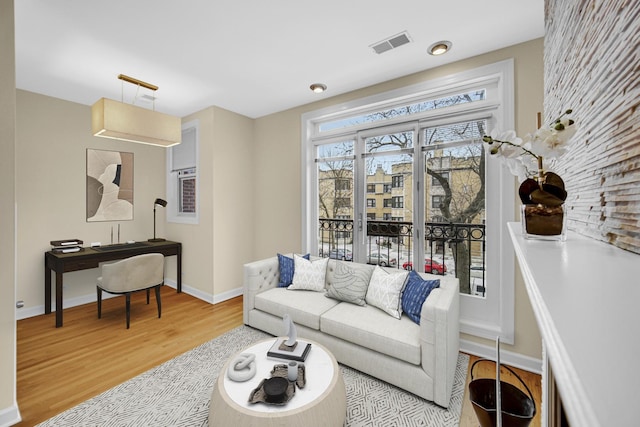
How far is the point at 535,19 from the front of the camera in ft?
6.71

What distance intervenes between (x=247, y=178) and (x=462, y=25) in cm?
321

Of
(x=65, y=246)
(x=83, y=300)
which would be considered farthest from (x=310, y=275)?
(x=83, y=300)

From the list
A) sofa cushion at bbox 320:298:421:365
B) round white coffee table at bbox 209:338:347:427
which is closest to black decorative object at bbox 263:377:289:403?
round white coffee table at bbox 209:338:347:427

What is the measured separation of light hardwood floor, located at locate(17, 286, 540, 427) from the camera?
6.70ft

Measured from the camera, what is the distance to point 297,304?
269 centimetres

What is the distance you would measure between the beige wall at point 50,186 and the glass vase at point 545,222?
15.8 ft

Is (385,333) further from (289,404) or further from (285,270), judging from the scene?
(285,270)

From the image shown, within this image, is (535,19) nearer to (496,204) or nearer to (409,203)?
(496,204)

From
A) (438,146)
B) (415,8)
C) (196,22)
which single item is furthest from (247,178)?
(415,8)

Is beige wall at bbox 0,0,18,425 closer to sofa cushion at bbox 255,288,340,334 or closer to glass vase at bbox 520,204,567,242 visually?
sofa cushion at bbox 255,288,340,334

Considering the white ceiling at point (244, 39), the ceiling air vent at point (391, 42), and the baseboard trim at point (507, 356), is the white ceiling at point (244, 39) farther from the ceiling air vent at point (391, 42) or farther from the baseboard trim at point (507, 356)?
the baseboard trim at point (507, 356)

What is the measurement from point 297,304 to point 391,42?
8.14ft

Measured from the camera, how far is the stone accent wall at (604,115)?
22.6 inches

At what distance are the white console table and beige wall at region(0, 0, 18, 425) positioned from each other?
2.67m
